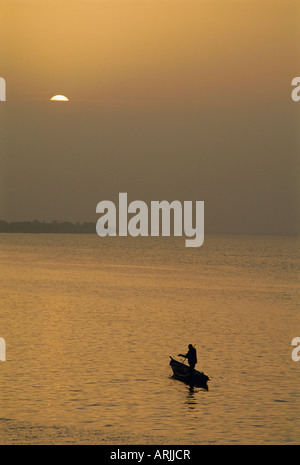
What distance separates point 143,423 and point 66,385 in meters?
7.46

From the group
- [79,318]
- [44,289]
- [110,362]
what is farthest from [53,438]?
[44,289]

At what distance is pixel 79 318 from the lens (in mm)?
61438

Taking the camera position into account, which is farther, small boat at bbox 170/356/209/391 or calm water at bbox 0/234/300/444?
small boat at bbox 170/356/209/391

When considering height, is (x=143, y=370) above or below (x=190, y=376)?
above

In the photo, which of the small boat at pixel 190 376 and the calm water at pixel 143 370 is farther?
the small boat at pixel 190 376

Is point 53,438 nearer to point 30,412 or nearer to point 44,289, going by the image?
point 30,412

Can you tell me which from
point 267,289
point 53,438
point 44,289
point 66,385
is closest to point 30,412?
point 53,438

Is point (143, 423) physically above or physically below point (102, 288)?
below

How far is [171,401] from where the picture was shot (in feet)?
101

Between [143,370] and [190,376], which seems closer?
[190,376]

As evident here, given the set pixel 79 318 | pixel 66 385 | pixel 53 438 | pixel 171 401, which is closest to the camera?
pixel 53 438

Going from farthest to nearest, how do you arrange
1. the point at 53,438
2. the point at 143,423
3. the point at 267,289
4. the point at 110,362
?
the point at 267,289 → the point at 110,362 → the point at 143,423 → the point at 53,438

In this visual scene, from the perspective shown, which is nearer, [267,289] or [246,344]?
[246,344]
